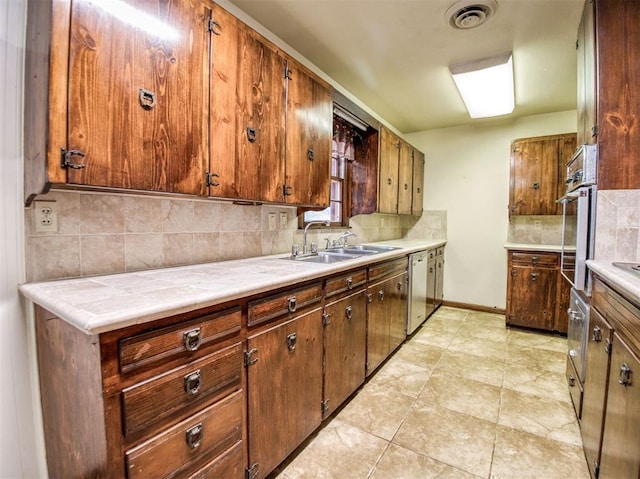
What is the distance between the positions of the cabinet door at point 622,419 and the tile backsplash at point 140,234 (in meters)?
1.89

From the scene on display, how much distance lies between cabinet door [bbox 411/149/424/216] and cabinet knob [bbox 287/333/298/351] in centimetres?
323

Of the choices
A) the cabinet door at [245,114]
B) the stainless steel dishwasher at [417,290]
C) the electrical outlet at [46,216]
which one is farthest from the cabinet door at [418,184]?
the electrical outlet at [46,216]

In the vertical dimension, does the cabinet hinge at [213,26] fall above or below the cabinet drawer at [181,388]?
above

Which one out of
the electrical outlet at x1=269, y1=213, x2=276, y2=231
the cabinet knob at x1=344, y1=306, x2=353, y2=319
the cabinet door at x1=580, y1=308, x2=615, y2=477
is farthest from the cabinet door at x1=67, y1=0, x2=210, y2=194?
the cabinet door at x1=580, y1=308, x2=615, y2=477

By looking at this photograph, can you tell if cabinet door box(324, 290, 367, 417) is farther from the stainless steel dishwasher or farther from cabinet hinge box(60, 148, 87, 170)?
cabinet hinge box(60, 148, 87, 170)

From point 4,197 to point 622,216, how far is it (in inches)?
110

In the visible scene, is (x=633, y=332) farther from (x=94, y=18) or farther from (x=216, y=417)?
(x=94, y=18)

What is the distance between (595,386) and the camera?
149 centimetres

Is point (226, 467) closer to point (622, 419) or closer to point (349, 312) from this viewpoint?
point (349, 312)

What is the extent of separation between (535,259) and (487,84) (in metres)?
1.92

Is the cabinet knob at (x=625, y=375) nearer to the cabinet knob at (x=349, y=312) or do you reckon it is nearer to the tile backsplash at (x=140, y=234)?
the cabinet knob at (x=349, y=312)

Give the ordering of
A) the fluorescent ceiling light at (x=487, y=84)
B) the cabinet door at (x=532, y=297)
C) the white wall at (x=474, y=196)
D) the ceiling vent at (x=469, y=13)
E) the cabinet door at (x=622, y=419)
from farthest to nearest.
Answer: the white wall at (x=474, y=196)
the cabinet door at (x=532, y=297)
the fluorescent ceiling light at (x=487, y=84)
the ceiling vent at (x=469, y=13)
the cabinet door at (x=622, y=419)

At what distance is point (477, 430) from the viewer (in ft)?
6.16

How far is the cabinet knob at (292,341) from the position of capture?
1.52 metres
